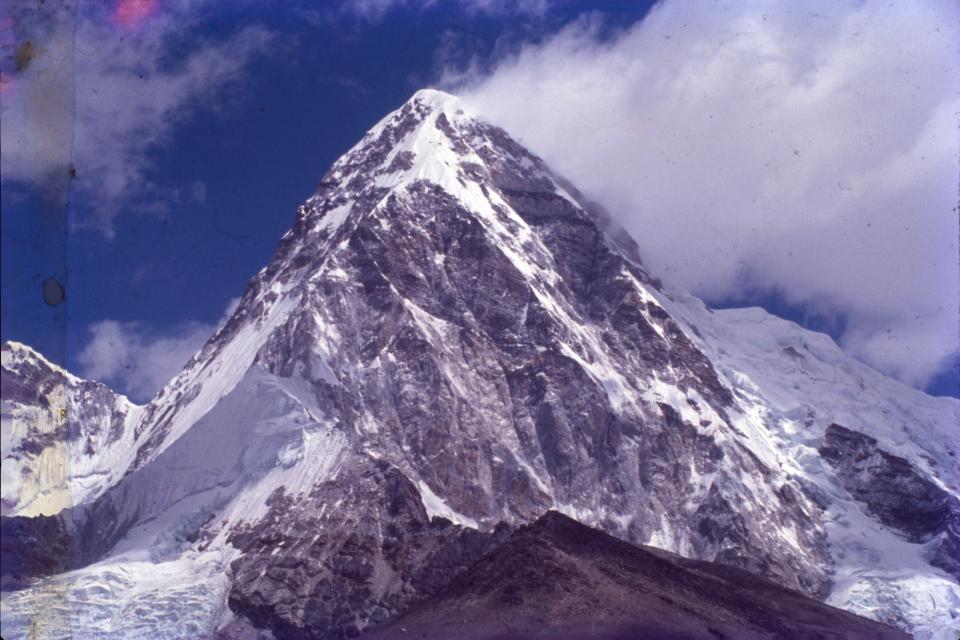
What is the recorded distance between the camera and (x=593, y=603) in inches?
4237

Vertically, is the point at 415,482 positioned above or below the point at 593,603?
above

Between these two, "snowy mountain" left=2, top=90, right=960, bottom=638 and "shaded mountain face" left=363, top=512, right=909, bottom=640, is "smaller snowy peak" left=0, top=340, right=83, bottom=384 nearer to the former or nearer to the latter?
"shaded mountain face" left=363, top=512, right=909, bottom=640

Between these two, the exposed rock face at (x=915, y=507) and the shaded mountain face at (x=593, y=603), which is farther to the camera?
the exposed rock face at (x=915, y=507)

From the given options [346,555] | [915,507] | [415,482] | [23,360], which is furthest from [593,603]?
[915,507]

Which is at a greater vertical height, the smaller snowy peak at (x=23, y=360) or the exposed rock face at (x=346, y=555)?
the exposed rock face at (x=346, y=555)

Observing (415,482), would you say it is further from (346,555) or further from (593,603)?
(593,603)

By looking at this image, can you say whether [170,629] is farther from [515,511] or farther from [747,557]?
[747,557]

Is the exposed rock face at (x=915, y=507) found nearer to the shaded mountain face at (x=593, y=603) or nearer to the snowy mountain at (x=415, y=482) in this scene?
the snowy mountain at (x=415, y=482)

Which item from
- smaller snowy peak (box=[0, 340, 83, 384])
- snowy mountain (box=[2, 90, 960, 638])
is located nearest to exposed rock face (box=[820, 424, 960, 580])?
snowy mountain (box=[2, 90, 960, 638])

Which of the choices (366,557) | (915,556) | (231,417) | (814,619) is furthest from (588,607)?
(915,556)

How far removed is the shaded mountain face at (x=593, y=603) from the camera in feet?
343

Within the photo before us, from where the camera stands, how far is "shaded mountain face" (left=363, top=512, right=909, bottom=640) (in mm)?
104438

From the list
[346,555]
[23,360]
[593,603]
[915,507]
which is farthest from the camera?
[915,507]

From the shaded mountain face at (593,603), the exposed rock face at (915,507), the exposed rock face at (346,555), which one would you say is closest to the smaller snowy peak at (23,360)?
the shaded mountain face at (593,603)
